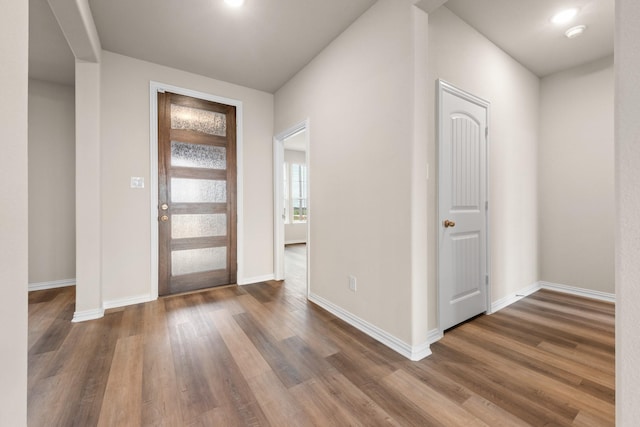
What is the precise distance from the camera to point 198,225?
10.6 feet

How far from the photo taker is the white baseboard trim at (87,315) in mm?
2395

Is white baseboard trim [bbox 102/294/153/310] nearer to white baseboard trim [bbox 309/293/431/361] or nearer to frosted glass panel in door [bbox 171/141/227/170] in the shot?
A: frosted glass panel in door [bbox 171/141/227/170]

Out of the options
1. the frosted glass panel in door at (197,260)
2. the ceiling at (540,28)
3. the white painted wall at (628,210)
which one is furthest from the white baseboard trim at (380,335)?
the ceiling at (540,28)

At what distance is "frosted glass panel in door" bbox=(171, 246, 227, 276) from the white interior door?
8.63ft

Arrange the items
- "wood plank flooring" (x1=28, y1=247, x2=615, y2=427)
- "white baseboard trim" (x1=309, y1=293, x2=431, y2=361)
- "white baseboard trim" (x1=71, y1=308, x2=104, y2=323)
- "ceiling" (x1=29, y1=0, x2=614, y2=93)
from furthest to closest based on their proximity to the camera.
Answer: "white baseboard trim" (x1=71, y1=308, x2=104, y2=323) → "ceiling" (x1=29, y1=0, x2=614, y2=93) → "white baseboard trim" (x1=309, y1=293, x2=431, y2=361) → "wood plank flooring" (x1=28, y1=247, x2=615, y2=427)

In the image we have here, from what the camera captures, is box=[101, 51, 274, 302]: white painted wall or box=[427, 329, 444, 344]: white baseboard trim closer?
box=[427, 329, 444, 344]: white baseboard trim

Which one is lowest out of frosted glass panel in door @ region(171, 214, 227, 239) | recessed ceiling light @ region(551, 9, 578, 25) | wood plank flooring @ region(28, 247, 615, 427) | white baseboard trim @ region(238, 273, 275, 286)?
wood plank flooring @ region(28, 247, 615, 427)

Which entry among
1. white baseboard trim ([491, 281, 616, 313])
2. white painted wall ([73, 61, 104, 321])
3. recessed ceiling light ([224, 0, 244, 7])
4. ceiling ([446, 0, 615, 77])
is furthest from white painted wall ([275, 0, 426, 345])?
white painted wall ([73, 61, 104, 321])

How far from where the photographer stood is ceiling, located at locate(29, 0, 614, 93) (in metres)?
2.12

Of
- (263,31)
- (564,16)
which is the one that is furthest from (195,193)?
(564,16)

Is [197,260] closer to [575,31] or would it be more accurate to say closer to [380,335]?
[380,335]

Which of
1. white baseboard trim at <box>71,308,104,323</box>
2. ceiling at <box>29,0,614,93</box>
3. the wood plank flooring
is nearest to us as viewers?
the wood plank flooring

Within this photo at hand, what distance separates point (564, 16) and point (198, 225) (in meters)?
4.26

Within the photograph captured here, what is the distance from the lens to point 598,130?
292cm
